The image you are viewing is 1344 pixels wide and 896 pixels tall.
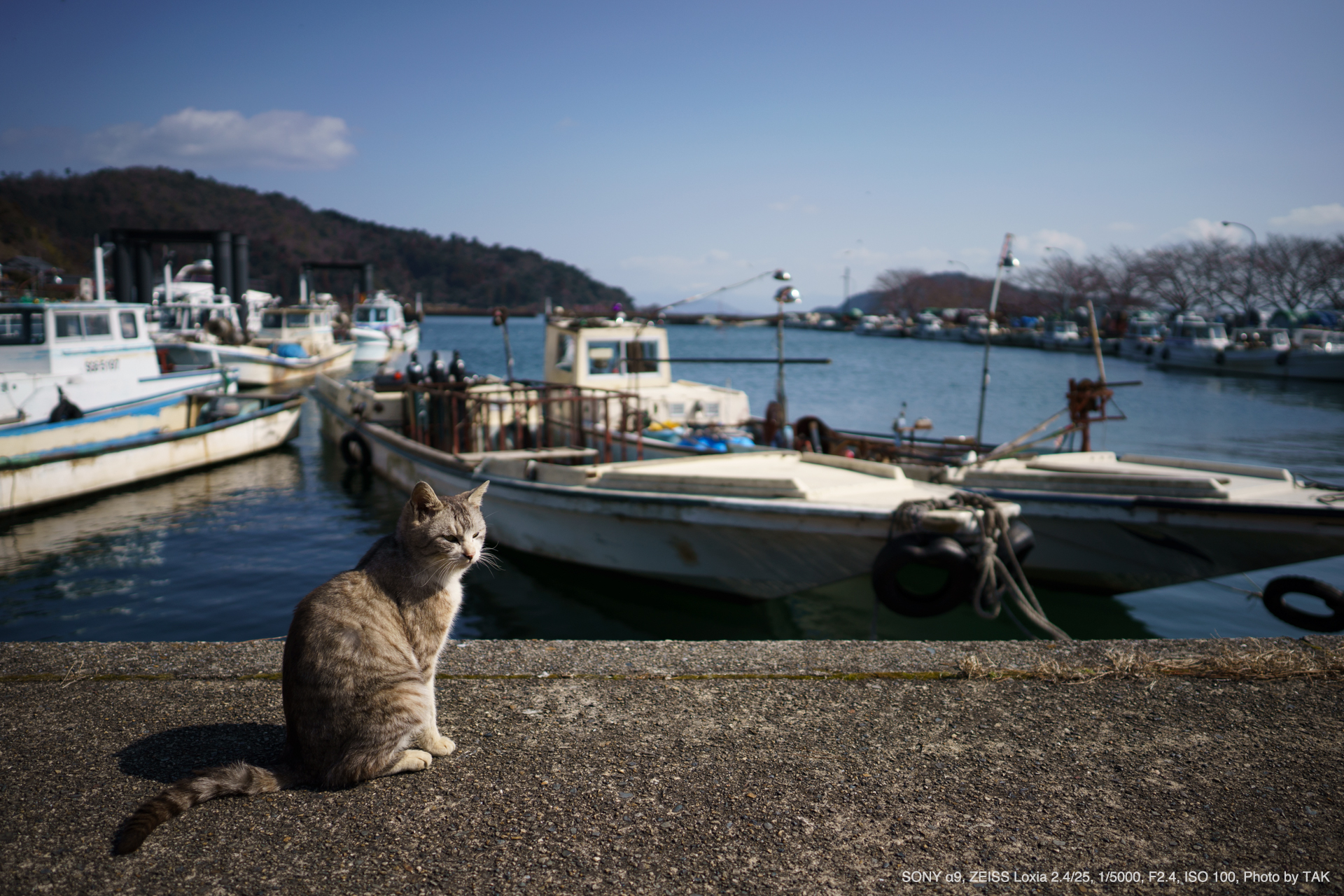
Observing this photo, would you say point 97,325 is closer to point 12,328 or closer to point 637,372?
point 12,328

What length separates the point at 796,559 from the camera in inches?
332

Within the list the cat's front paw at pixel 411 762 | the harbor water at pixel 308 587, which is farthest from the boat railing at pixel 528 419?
the cat's front paw at pixel 411 762

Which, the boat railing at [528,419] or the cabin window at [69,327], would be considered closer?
the boat railing at [528,419]

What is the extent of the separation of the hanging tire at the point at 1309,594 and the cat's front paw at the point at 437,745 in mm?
7651

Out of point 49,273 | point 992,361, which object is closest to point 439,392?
point 992,361

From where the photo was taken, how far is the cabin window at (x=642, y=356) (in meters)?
12.4

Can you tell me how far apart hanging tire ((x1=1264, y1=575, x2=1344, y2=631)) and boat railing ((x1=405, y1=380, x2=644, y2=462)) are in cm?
684

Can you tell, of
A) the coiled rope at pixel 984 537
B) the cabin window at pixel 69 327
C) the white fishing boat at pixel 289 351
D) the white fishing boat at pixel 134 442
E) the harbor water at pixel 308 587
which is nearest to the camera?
the coiled rope at pixel 984 537

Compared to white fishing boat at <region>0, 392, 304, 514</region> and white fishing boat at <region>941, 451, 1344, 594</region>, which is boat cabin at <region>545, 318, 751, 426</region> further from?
white fishing boat at <region>0, 392, 304, 514</region>

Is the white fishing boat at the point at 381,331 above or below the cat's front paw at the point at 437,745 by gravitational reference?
above

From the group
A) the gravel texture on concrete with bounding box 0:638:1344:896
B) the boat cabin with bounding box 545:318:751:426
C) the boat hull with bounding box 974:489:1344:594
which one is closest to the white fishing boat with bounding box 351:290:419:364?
the boat cabin with bounding box 545:318:751:426

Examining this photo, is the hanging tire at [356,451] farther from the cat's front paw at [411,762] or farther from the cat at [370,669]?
the cat's front paw at [411,762]

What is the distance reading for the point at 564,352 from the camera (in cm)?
1288

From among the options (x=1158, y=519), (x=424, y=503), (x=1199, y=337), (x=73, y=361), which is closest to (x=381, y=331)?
(x=73, y=361)
